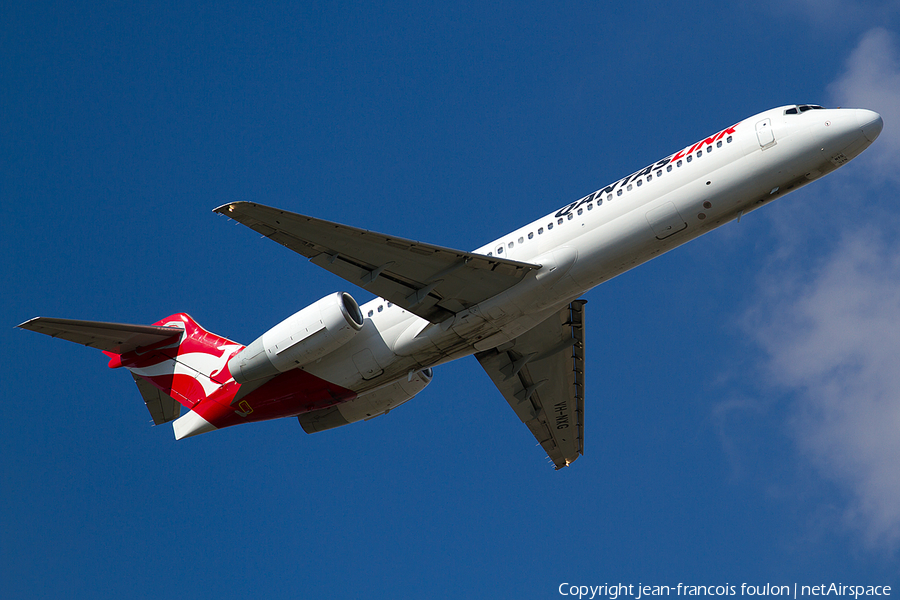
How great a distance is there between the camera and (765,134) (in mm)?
24047

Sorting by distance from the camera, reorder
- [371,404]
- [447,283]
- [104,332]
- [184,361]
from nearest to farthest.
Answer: [447,283] → [104,332] → [371,404] → [184,361]

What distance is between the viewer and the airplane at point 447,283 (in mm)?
23938

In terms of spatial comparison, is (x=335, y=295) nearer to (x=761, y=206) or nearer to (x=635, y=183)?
(x=635, y=183)

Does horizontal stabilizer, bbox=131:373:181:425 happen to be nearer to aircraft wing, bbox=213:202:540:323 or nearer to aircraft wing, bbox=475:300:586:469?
aircraft wing, bbox=213:202:540:323

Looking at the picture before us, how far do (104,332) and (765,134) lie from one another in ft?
74.7

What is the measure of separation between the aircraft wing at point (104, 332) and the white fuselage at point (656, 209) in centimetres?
1085

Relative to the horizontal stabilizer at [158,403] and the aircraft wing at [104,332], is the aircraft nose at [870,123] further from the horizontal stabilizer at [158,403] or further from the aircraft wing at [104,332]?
the horizontal stabilizer at [158,403]

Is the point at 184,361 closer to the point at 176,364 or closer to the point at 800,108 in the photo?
the point at 176,364

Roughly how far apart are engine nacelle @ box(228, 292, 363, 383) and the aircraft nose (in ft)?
53.4

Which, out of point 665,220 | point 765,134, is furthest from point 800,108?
point 665,220

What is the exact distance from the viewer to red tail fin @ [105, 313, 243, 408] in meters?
30.6

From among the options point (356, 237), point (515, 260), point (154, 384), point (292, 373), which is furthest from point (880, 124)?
point (154, 384)

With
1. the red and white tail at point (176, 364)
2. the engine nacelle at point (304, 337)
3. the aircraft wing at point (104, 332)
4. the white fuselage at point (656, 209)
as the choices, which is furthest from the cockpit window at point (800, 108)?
the aircraft wing at point (104, 332)

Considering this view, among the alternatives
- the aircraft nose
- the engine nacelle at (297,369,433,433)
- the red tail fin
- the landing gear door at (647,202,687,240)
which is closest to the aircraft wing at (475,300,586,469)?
the engine nacelle at (297,369,433,433)
